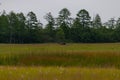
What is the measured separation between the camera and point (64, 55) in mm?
27375

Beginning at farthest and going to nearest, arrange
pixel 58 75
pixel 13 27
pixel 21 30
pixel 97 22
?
pixel 97 22
pixel 13 27
pixel 21 30
pixel 58 75

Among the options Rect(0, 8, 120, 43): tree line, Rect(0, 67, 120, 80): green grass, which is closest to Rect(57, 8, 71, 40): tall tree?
Rect(0, 8, 120, 43): tree line

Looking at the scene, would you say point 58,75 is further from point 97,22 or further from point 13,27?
point 97,22

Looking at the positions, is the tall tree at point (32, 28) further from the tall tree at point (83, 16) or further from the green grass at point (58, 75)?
the green grass at point (58, 75)

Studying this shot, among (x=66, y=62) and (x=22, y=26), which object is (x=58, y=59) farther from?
(x=22, y=26)

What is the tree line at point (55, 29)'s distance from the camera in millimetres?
93438

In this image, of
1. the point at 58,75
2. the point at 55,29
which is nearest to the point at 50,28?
the point at 55,29

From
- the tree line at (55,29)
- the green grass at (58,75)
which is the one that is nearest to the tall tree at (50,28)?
the tree line at (55,29)

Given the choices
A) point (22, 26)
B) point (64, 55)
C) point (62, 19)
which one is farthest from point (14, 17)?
point (64, 55)

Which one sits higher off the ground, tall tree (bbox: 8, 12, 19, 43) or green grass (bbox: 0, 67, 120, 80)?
tall tree (bbox: 8, 12, 19, 43)

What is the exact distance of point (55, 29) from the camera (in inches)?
4085

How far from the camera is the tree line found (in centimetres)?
9344

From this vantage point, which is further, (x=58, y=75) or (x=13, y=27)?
(x=13, y=27)

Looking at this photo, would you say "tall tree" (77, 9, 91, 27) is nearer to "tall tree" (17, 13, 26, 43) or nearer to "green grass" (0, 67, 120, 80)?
"tall tree" (17, 13, 26, 43)
